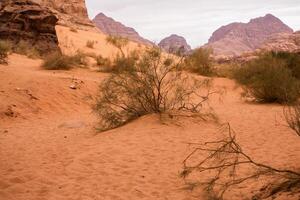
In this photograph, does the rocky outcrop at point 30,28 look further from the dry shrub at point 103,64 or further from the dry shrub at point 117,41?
→ the dry shrub at point 117,41

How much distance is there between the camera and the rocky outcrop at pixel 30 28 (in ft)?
81.4

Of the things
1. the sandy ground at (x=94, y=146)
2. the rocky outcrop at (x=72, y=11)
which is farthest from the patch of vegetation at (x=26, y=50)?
the rocky outcrop at (x=72, y=11)

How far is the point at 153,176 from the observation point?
7.71 metres

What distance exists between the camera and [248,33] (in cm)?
15125

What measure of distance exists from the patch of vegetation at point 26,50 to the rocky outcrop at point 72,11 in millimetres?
17472

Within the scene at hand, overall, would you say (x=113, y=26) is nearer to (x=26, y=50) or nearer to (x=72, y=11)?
(x=72, y=11)

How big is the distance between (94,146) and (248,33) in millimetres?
146590

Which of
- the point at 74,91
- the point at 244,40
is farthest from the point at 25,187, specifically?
the point at 244,40

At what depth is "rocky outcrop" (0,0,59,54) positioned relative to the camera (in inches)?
976

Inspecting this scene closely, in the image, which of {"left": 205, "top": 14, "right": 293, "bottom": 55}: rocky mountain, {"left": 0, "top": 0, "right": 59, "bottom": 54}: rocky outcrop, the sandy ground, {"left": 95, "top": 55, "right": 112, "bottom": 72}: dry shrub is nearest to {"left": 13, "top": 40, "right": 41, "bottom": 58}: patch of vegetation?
{"left": 0, "top": 0, "right": 59, "bottom": 54}: rocky outcrop

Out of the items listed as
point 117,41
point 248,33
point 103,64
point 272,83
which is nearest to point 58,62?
point 103,64

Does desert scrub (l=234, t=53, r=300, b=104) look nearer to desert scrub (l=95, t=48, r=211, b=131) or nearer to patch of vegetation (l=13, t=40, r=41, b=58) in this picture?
desert scrub (l=95, t=48, r=211, b=131)

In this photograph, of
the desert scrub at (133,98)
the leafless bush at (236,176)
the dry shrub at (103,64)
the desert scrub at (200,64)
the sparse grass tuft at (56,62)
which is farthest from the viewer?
the desert scrub at (200,64)

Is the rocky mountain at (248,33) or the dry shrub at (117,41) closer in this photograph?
the dry shrub at (117,41)
